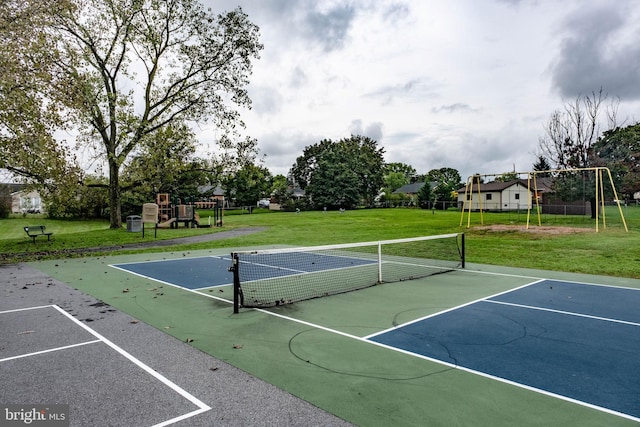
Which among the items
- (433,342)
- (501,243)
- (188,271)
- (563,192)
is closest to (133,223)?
(188,271)

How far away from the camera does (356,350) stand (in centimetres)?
594

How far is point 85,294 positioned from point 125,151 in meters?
18.9

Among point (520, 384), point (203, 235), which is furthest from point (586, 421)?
point (203, 235)

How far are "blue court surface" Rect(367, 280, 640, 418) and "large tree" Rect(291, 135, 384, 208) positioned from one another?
5138 centimetres

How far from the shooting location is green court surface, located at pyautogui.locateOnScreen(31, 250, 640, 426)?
4117mm

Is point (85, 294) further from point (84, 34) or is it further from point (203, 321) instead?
point (84, 34)

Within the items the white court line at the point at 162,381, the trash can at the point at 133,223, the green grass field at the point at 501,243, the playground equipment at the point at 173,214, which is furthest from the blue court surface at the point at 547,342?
the playground equipment at the point at 173,214

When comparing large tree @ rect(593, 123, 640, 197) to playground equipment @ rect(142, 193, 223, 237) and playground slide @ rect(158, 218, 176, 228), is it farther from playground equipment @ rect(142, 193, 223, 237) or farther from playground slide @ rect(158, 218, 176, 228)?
playground slide @ rect(158, 218, 176, 228)

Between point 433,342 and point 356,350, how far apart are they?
125 centimetres

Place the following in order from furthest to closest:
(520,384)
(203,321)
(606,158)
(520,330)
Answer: (606,158), (203,321), (520,330), (520,384)

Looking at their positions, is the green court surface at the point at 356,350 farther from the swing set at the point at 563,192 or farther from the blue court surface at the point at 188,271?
the swing set at the point at 563,192

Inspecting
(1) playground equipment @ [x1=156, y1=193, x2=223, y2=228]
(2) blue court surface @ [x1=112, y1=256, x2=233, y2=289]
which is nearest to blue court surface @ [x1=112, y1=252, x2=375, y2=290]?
(2) blue court surface @ [x1=112, y1=256, x2=233, y2=289]

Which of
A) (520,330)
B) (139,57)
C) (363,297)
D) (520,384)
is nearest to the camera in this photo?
(520,384)

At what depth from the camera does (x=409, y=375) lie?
5.02 metres
